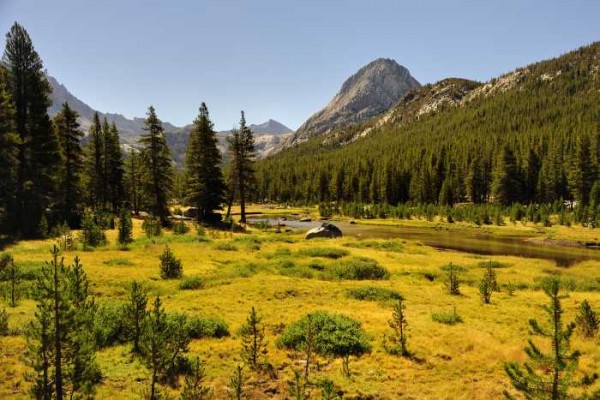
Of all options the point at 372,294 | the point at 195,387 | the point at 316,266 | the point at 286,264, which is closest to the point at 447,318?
the point at 372,294

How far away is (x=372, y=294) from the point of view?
68.7ft

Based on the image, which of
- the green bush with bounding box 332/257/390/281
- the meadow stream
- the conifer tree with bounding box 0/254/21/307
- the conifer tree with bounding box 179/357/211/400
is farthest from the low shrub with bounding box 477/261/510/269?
the conifer tree with bounding box 0/254/21/307

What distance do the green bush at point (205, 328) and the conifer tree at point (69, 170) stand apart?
114 feet

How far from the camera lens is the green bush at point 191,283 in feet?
69.4

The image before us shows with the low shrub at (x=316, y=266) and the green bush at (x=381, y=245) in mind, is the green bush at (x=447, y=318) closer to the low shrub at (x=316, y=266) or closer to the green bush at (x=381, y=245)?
the low shrub at (x=316, y=266)

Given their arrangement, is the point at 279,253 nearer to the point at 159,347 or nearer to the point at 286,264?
the point at 286,264

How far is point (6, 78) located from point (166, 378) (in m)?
44.9

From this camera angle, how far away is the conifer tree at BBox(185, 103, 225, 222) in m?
53.1

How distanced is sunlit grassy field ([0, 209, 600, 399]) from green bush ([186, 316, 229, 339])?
43cm

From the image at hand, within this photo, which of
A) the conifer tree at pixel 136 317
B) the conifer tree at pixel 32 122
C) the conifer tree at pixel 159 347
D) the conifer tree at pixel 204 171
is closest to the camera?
the conifer tree at pixel 159 347

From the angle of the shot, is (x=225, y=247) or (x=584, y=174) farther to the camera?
(x=584, y=174)

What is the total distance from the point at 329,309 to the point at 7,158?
34410mm

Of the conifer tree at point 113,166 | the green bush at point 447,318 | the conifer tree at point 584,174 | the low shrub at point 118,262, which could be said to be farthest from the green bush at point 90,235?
the conifer tree at point 584,174

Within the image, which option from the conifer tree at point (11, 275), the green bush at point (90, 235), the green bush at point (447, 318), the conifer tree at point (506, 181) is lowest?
the green bush at point (447, 318)
